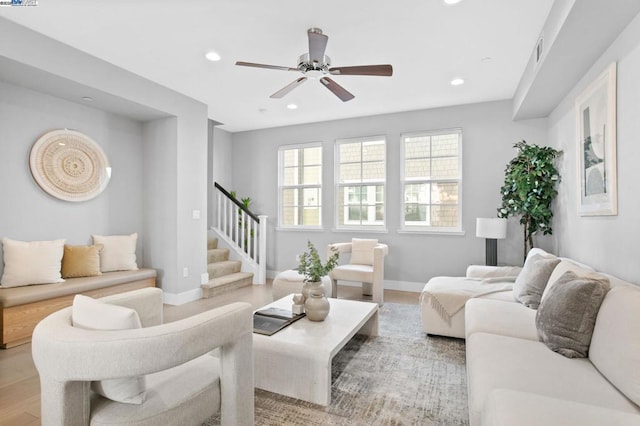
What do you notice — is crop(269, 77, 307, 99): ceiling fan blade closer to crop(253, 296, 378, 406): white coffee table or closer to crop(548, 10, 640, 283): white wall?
crop(253, 296, 378, 406): white coffee table

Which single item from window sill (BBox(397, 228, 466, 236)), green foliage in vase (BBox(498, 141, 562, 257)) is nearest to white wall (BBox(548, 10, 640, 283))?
green foliage in vase (BBox(498, 141, 562, 257))

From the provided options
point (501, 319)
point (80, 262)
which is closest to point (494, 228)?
point (501, 319)

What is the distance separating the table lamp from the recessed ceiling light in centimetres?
357

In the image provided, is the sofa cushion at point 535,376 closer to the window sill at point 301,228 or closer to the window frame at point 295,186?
the window sill at point 301,228

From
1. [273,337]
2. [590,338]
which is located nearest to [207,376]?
[273,337]

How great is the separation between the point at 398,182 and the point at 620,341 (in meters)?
3.89

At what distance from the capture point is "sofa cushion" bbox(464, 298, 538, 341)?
210 cm

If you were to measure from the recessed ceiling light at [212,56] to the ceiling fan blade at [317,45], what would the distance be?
1049 millimetres

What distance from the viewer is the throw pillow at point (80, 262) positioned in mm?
3531

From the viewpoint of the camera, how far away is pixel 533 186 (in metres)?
3.85

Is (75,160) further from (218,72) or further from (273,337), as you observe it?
(273,337)

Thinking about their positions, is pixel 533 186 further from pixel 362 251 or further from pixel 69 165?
pixel 69 165

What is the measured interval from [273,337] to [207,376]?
2.30 ft

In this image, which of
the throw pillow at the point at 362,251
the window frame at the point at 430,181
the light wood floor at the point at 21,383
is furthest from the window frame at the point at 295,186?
the light wood floor at the point at 21,383
